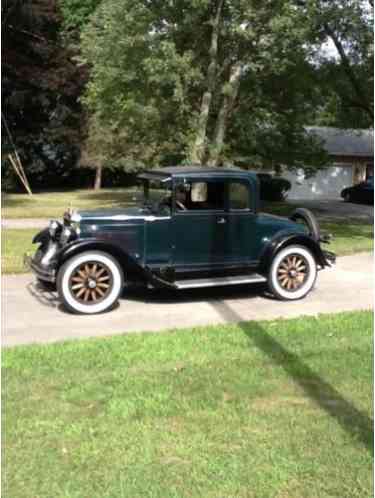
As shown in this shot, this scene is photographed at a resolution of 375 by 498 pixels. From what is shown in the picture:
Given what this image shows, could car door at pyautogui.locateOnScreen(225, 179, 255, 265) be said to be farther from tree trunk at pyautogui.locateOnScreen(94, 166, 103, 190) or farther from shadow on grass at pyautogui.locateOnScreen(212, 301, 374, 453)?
tree trunk at pyautogui.locateOnScreen(94, 166, 103, 190)

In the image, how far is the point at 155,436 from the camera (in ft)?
13.6

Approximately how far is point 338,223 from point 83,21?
2797cm

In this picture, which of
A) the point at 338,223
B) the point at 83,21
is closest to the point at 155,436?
the point at 338,223

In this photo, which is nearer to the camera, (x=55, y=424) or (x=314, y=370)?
(x=55, y=424)

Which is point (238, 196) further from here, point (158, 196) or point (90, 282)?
point (90, 282)

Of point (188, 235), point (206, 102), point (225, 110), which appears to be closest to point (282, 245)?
point (188, 235)

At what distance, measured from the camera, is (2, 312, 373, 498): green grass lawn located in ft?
11.7

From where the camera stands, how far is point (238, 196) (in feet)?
28.0

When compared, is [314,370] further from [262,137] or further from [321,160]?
[321,160]

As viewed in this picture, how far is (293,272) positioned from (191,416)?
15.0ft

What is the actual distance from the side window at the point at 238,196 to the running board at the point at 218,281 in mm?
929

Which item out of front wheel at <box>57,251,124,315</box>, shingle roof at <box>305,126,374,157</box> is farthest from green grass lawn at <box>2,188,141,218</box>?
shingle roof at <box>305,126,374,157</box>

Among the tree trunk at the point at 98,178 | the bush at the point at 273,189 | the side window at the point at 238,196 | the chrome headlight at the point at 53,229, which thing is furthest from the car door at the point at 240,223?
the tree trunk at the point at 98,178

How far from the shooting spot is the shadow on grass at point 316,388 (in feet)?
14.1
